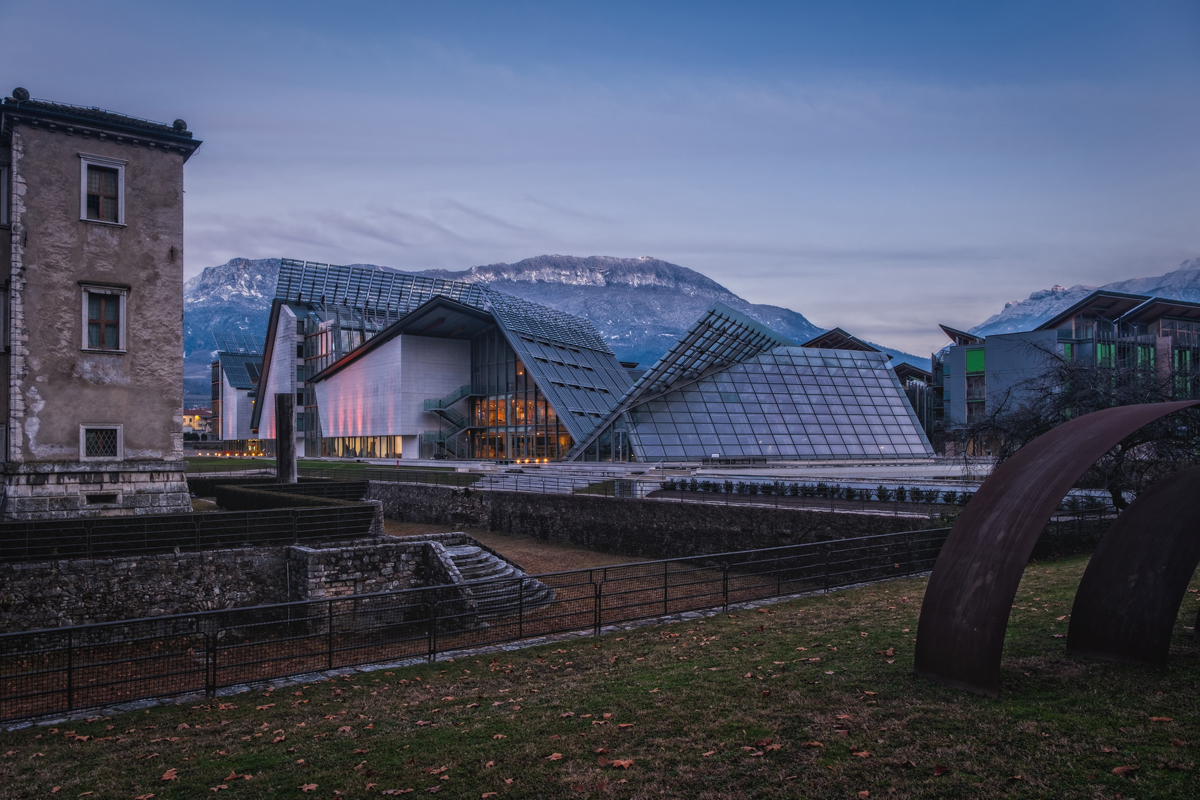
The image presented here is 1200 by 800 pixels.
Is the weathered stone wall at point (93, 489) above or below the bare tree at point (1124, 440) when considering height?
below

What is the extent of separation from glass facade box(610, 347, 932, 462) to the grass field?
3735 cm

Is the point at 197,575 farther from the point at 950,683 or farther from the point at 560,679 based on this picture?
the point at 950,683

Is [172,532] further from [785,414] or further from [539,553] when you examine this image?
[785,414]

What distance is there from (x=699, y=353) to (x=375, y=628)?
3506 cm

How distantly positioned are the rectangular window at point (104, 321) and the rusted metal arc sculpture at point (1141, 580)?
26043mm

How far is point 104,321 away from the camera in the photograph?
78.8 ft

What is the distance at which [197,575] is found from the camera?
19125 mm

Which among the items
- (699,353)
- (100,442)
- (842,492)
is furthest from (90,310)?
(699,353)

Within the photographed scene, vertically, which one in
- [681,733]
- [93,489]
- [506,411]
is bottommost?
[681,733]

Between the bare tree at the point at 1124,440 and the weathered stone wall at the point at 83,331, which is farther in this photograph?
the weathered stone wall at the point at 83,331

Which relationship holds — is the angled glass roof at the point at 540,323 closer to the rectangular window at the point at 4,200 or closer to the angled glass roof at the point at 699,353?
the angled glass roof at the point at 699,353

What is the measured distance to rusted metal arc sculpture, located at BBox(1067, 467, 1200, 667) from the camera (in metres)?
8.28

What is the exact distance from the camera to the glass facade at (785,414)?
49.2 m

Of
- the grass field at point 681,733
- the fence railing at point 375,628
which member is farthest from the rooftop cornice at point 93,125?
the grass field at point 681,733
